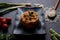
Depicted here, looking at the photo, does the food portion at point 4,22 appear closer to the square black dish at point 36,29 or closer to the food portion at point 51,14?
the square black dish at point 36,29

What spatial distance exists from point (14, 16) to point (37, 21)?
20 cm

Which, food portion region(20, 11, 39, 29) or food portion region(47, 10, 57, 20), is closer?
food portion region(20, 11, 39, 29)

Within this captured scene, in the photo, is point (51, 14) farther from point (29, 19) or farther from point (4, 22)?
point (4, 22)

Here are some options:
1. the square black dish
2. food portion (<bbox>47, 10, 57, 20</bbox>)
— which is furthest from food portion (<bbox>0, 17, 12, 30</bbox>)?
food portion (<bbox>47, 10, 57, 20</bbox>)

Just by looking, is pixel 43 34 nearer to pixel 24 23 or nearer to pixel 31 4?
pixel 24 23

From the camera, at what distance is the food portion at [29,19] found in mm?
972

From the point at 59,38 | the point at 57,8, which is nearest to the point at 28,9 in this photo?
the point at 57,8

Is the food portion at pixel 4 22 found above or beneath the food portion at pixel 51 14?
beneath

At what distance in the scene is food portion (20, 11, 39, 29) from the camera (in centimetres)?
97

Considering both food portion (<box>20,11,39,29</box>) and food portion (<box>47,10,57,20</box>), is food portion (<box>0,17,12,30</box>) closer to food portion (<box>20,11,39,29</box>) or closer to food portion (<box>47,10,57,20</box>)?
food portion (<box>20,11,39,29</box>)

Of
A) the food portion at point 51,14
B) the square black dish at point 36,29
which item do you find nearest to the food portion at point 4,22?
the square black dish at point 36,29

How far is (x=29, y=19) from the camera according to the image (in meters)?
0.98

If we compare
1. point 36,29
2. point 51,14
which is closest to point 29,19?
point 36,29

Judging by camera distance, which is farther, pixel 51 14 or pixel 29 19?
pixel 51 14
